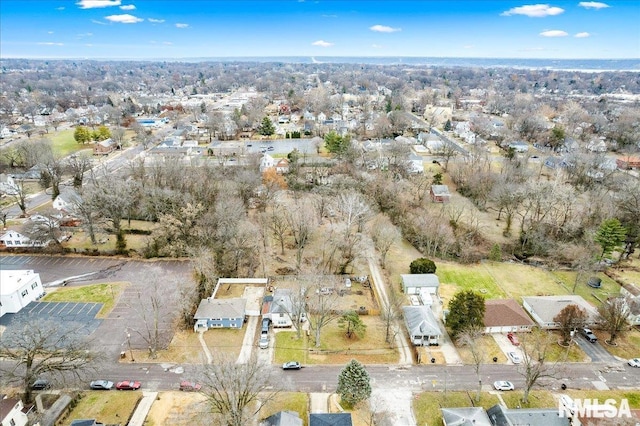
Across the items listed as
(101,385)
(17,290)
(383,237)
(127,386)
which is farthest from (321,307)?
(17,290)

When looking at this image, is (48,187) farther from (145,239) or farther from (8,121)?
(8,121)

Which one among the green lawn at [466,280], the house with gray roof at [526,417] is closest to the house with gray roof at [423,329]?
the green lawn at [466,280]

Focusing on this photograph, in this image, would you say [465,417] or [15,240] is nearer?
[465,417]

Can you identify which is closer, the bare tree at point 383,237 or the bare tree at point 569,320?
the bare tree at point 569,320

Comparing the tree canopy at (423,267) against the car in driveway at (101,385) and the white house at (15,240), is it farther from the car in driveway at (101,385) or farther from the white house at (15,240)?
the white house at (15,240)

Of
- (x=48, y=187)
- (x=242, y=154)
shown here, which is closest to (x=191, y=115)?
(x=242, y=154)

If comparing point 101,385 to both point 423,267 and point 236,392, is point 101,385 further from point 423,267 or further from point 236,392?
point 423,267
